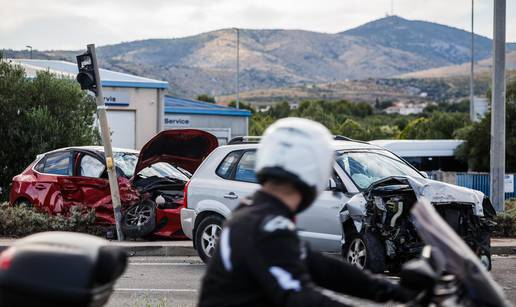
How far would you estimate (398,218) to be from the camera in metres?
10.6

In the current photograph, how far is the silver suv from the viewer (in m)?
10.4

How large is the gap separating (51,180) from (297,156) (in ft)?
41.4

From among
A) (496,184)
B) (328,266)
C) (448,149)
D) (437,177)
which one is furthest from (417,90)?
(328,266)

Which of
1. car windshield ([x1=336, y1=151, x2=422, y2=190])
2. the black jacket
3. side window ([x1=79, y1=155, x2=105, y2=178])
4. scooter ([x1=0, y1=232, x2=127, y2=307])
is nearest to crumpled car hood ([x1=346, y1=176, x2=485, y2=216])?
car windshield ([x1=336, y1=151, x2=422, y2=190])

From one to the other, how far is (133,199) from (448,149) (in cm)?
3128

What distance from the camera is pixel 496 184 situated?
1725 centimetres

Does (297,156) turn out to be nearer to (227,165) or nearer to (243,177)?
(243,177)

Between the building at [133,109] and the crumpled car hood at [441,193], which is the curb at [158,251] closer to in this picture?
the crumpled car hood at [441,193]

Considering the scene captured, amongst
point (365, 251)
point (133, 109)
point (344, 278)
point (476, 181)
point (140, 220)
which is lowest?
point (476, 181)

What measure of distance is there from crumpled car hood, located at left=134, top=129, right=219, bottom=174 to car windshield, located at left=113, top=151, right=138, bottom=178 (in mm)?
693

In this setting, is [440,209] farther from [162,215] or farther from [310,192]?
[310,192]

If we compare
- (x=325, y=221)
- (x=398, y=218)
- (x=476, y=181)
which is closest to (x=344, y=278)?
(x=398, y=218)

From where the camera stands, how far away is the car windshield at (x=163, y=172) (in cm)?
1520

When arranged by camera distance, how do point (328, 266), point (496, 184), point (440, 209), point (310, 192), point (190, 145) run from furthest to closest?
point (496, 184) < point (190, 145) < point (440, 209) < point (328, 266) < point (310, 192)
